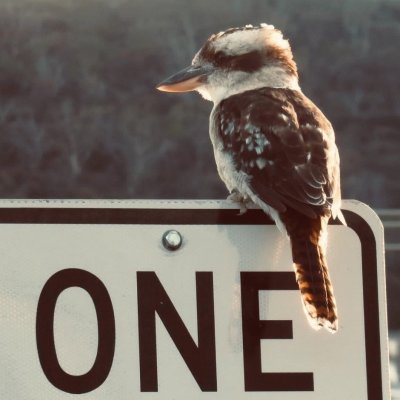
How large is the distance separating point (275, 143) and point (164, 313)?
1.16 meters

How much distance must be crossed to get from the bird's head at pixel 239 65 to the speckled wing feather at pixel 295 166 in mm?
365

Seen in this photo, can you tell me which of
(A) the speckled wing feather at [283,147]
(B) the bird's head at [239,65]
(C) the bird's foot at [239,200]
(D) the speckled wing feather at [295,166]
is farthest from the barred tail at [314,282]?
(B) the bird's head at [239,65]

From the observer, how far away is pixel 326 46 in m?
18.0

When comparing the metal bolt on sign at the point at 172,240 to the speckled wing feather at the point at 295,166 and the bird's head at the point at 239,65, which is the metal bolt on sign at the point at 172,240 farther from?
the bird's head at the point at 239,65

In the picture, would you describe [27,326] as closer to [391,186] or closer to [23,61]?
[391,186]

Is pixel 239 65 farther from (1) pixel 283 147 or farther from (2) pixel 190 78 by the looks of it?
(1) pixel 283 147

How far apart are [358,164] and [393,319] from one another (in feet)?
16.9

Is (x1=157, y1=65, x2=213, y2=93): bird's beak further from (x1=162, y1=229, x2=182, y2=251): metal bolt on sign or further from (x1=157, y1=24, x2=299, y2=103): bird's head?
(x1=162, y1=229, x2=182, y2=251): metal bolt on sign

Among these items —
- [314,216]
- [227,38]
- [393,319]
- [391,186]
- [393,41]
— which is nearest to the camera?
[314,216]

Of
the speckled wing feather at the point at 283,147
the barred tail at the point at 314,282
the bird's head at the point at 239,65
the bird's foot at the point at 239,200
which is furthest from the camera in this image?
the bird's head at the point at 239,65

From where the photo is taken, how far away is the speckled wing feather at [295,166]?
212 cm

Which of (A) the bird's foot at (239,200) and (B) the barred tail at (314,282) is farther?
(A) the bird's foot at (239,200)

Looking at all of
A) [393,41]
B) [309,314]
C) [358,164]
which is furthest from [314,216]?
[393,41]

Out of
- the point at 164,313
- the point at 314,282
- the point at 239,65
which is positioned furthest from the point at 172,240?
the point at 239,65
